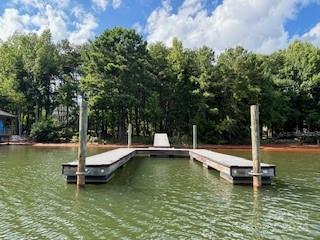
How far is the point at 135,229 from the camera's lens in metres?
6.65

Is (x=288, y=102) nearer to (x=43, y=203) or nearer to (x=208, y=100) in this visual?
(x=208, y=100)

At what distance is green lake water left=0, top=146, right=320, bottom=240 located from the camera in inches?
257

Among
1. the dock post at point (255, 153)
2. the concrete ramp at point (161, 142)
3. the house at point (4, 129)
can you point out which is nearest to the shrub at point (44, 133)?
the house at point (4, 129)

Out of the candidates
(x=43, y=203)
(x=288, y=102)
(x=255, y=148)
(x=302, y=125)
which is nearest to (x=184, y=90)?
(x=288, y=102)

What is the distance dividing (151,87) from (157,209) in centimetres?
3036

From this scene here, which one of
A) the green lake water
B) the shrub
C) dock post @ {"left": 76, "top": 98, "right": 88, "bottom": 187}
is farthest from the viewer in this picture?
the shrub

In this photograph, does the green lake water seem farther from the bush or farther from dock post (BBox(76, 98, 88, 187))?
the bush

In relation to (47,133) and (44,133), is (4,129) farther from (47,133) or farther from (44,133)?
(47,133)

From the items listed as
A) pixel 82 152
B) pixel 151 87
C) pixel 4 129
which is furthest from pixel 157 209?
pixel 4 129

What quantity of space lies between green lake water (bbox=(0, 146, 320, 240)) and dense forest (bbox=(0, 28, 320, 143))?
24201mm

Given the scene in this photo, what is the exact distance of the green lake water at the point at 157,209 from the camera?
6.52 m

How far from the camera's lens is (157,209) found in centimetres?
821

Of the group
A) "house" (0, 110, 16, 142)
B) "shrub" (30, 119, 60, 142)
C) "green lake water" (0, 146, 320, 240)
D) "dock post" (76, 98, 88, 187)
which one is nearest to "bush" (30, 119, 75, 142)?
"shrub" (30, 119, 60, 142)

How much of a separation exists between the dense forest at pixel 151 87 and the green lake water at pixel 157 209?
2420 centimetres
